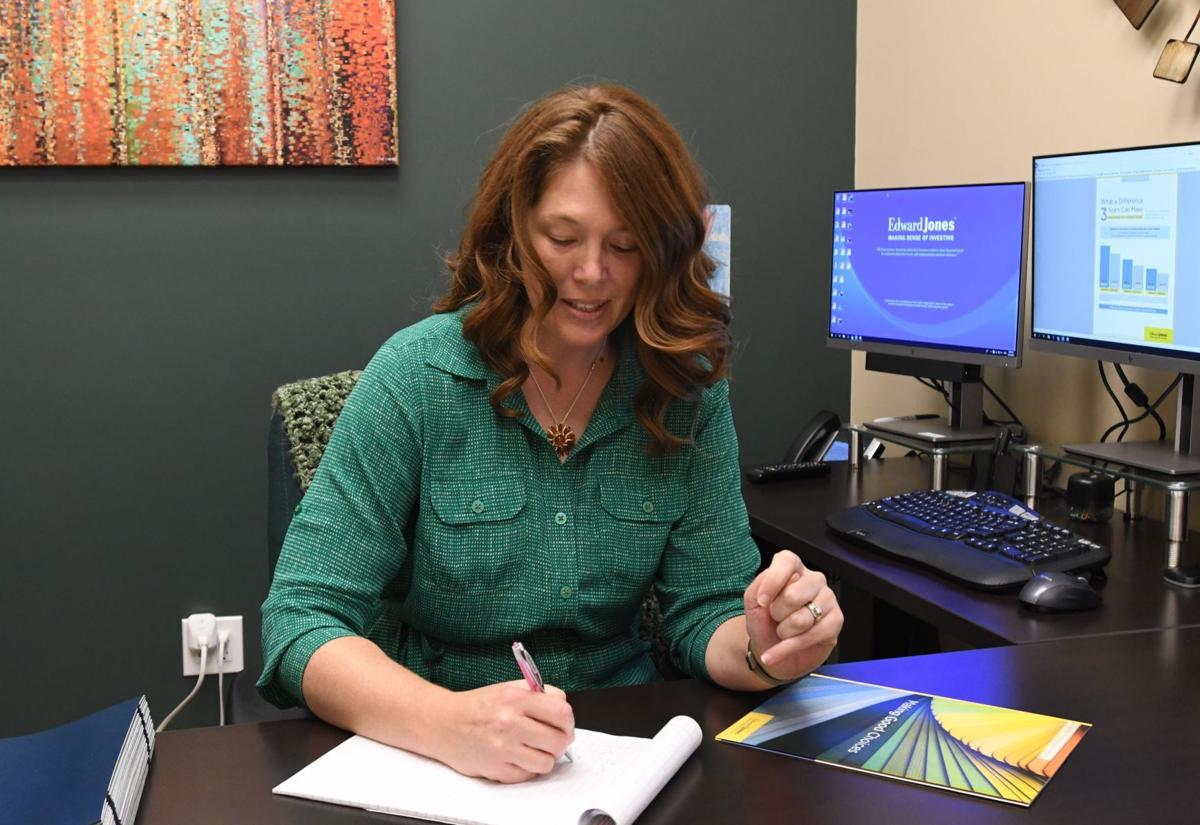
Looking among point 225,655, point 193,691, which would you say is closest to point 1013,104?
point 225,655

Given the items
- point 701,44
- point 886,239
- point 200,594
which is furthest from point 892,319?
point 200,594

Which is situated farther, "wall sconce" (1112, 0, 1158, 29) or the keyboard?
"wall sconce" (1112, 0, 1158, 29)

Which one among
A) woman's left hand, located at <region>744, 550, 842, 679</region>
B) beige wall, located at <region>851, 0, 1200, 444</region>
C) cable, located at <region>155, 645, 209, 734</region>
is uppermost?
beige wall, located at <region>851, 0, 1200, 444</region>

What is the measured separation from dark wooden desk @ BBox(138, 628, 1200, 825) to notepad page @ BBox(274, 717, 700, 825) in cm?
2

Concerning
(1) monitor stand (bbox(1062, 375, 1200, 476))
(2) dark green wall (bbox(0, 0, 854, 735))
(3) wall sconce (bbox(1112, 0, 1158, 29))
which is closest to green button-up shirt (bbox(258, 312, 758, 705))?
(1) monitor stand (bbox(1062, 375, 1200, 476))

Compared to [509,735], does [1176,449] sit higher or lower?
higher

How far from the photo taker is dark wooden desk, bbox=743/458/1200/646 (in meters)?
1.43

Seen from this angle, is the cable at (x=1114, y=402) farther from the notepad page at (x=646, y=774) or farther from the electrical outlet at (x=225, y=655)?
the electrical outlet at (x=225, y=655)

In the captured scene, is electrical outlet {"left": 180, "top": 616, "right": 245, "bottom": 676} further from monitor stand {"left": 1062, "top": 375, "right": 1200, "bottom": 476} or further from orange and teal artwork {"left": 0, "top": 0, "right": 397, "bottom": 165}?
monitor stand {"left": 1062, "top": 375, "right": 1200, "bottom": 476}

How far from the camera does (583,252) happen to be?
4.43ft

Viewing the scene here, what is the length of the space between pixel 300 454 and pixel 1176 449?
132 cm

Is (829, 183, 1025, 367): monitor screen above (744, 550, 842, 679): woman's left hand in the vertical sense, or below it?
above

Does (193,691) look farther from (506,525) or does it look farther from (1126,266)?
(1126,266)

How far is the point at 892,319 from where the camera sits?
2.40 meters
